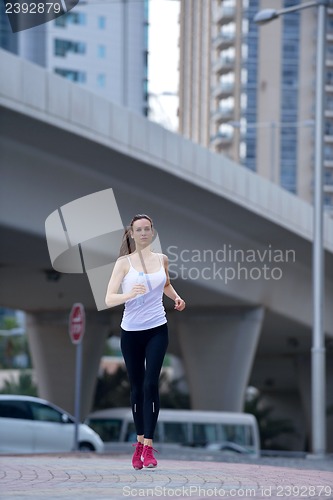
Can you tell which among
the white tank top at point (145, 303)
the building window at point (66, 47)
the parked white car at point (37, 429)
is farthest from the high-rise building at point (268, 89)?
the white tank top at point (145, 303)

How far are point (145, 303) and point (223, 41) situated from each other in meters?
114

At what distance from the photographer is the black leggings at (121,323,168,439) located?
7.93 m

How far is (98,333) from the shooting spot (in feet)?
138

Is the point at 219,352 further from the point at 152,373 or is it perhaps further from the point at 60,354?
the point at 152,373

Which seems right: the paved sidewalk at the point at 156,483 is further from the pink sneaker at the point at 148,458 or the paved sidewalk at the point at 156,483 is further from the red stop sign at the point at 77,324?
the red stop sign at the point at 77,324

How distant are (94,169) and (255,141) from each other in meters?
94.4

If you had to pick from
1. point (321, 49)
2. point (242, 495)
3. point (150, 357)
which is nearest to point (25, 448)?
point (321, 49)

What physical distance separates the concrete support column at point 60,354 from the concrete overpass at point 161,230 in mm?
44

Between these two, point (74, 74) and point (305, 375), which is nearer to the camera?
point (305, 375)

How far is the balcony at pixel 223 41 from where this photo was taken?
392 feet

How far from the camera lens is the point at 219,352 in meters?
38.1

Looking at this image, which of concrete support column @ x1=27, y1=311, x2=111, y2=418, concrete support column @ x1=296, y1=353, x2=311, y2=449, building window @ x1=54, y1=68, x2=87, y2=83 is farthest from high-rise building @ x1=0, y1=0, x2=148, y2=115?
concrete support column @ x1=27, y1=311, x2=111, y2=418

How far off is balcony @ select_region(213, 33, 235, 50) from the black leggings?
370ft

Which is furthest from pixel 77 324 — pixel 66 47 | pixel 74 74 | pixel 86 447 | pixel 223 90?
pixel 223 90
